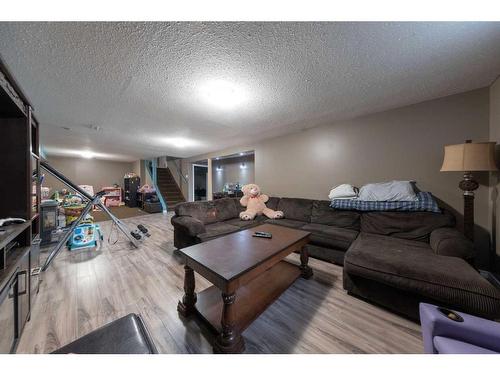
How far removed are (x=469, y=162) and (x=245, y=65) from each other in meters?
2.36

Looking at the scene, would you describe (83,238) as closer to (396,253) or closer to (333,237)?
(333,237)

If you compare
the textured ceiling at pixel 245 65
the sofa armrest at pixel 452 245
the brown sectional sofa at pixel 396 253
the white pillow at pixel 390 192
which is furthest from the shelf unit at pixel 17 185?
the white pillow at pixel 390 192

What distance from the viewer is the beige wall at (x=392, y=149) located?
2.02m

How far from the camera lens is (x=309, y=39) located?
1268 mm

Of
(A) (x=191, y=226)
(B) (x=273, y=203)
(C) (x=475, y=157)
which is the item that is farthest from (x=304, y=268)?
(C) (x=475, y=157)

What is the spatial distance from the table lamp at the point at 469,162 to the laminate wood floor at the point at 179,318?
147 cm

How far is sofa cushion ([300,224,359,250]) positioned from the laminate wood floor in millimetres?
296

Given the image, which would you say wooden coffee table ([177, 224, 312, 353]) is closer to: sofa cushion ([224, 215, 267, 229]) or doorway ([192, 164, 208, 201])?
sofa cushion ([224, 215, 267, 229])

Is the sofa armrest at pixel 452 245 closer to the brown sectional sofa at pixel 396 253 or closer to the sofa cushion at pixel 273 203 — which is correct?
the brown sectional sofa at pixel 396 253

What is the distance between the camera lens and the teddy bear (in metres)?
3.26

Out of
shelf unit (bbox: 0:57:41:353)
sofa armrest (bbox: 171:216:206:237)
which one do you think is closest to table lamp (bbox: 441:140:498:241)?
sofa armrest (bbox: 171:216:206:237)

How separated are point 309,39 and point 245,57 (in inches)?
20.0
